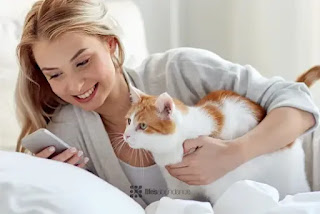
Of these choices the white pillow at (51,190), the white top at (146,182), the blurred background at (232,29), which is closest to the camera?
the white pillow at (51,190)

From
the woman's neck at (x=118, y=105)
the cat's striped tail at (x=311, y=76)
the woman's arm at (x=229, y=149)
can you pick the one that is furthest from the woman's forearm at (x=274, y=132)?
the woman's neck at (x=118, y=105)

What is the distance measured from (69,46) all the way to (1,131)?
0.30m

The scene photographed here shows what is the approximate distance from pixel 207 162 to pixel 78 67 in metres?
0.30

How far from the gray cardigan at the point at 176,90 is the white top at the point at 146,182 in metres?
0.01

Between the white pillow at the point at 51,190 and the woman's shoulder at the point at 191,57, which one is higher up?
the woman's shoulder at the point at 191,57

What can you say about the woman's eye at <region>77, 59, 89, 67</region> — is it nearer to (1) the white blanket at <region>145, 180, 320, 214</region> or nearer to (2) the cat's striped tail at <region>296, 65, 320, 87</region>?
(1) the white blanket at <region>145, 180, 320, 214</region>

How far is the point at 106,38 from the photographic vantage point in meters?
1.15

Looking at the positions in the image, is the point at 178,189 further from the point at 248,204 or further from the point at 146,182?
the point at 248,204

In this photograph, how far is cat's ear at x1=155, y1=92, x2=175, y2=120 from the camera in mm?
984

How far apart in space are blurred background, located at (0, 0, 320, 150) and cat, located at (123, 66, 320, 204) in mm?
347

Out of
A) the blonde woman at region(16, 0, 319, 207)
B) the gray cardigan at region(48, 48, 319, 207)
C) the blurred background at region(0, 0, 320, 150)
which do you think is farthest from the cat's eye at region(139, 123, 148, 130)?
the blurred background at region(0, 0, 320, 150)

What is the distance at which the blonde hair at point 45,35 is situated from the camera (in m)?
1.08

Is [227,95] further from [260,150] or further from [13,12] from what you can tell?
[13,12]

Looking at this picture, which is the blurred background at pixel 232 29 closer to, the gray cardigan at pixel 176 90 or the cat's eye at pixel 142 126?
the gray cardigan at pixel 176 90
